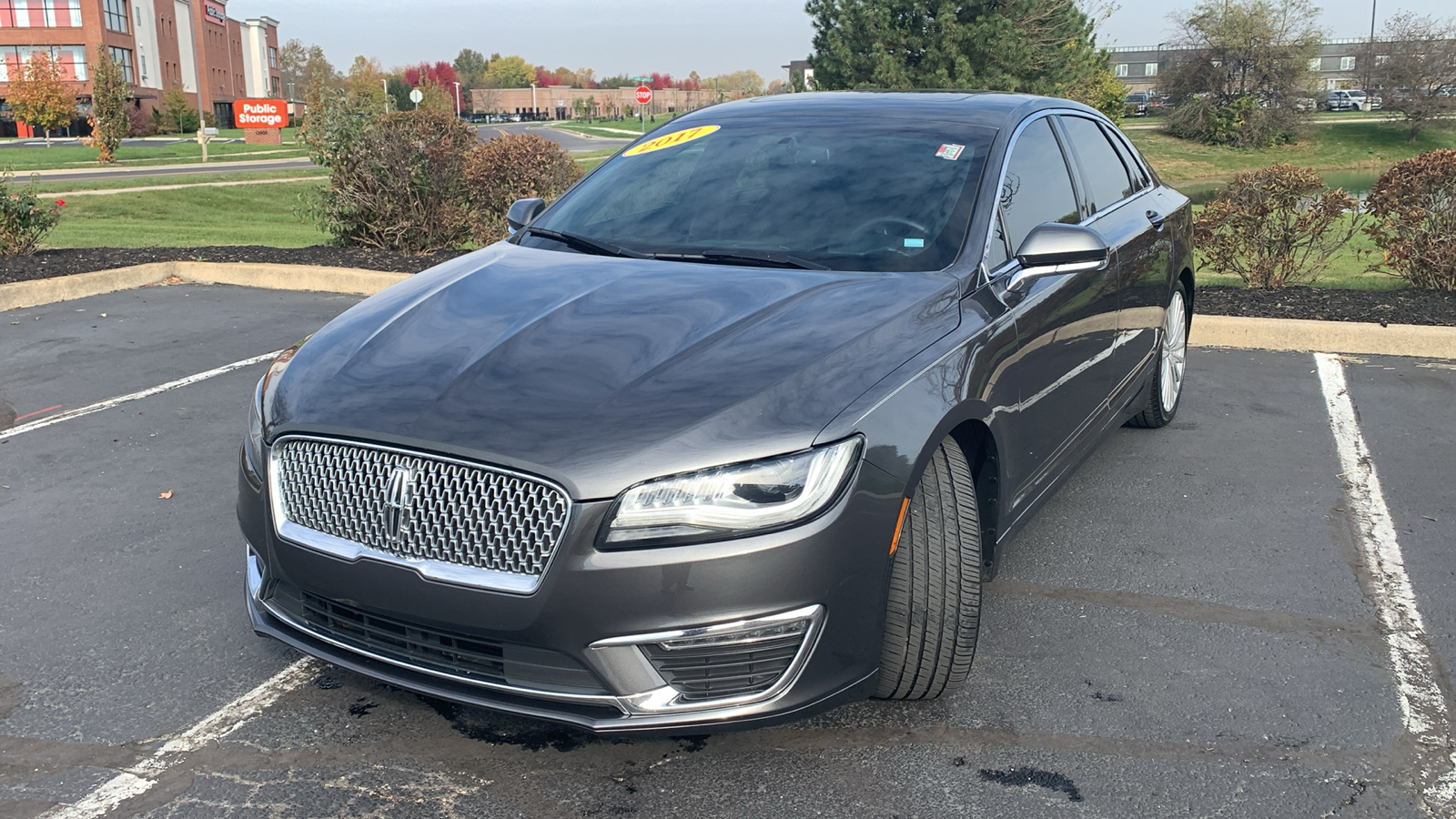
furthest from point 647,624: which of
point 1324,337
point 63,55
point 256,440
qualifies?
point 63,55

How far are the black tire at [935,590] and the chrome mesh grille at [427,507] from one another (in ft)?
2.85

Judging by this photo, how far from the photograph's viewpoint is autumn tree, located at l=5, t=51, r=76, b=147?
44.6 metres

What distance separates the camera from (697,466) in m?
2.56

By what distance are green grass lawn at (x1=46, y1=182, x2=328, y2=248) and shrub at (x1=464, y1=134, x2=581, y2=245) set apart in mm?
3239

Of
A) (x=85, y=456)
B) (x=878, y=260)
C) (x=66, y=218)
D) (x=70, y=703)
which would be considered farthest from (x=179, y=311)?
(x=66, y=218)

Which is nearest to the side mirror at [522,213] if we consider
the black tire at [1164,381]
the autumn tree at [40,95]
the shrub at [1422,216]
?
the black tire at [1164,381]

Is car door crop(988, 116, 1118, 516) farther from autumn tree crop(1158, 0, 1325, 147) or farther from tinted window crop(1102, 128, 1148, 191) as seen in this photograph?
autumn tree crop(1158, 0, 1325, 147)

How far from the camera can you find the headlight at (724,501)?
2.53 meters

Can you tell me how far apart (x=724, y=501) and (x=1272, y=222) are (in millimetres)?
8967

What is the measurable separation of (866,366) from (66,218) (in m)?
21.2

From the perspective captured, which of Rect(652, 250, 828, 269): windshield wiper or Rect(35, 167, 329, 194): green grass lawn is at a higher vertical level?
Rect(35, 167, 329, 194): green grass lawn

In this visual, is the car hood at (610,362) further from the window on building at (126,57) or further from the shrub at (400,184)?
the window on building at (126,57)

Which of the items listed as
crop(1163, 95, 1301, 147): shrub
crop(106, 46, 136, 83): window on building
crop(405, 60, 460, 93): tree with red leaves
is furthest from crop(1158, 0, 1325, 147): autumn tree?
crop(405, 60, 460, 93): tree with red leaves

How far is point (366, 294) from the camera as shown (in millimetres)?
10531
